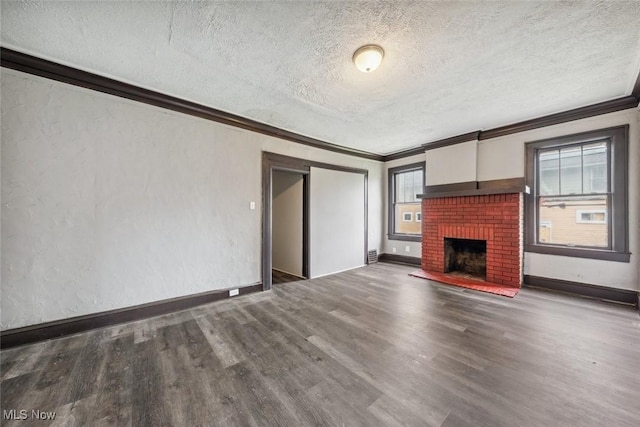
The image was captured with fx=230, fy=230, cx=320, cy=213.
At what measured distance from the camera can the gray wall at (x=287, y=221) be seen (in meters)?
4.57

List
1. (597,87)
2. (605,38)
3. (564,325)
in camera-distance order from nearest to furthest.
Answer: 1. (605,38)
2. (564,325)
3. (597,87)

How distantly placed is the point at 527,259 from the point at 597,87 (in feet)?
8.09

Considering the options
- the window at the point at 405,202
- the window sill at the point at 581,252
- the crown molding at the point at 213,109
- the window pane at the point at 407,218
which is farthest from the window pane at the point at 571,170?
the window pane at the point at 407,218

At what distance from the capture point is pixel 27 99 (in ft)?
7.10

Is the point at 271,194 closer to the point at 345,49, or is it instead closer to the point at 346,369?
the point at 345,49

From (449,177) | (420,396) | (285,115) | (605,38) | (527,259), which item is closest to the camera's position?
(420,396)

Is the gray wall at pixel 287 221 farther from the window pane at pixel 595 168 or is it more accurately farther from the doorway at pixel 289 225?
the window pane at pixel 595 168

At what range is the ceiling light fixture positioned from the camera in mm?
1988

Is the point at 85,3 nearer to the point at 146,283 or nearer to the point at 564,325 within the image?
the point at 146,283

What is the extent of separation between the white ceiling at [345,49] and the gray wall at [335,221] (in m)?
1.71

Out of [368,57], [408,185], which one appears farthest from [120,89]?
[408,185]

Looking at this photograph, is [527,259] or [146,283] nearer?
[146,283]

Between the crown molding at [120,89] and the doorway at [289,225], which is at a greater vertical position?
the crown molding at [120,89]

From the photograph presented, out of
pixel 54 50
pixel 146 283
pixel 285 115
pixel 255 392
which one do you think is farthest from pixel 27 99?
pixel 255 392
